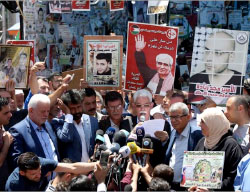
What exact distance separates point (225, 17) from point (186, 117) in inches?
159

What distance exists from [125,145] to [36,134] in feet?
2.92

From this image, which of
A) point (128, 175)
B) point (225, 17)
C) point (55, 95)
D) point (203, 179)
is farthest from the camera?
point (225, 17)

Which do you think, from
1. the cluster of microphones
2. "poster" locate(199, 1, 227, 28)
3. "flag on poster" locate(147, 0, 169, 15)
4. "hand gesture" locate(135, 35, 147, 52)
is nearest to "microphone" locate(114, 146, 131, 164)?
the cluster of microphones

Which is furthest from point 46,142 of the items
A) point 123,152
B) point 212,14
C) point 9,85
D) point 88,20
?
point 88,20

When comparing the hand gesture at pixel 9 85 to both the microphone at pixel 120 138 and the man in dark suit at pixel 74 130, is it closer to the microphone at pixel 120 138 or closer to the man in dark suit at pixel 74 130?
the man in dark suit at pixel 74 130

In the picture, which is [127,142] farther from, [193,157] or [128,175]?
[193,157]

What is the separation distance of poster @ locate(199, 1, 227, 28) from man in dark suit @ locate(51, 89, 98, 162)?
383cm

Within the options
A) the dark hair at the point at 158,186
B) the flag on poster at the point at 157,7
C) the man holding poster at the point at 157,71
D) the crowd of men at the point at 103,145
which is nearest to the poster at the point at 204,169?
the crowd of men at the point at 103,145

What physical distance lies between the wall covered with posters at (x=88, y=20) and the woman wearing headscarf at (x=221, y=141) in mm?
4148

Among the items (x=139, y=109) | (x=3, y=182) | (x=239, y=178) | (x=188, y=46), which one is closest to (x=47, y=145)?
(x=3, y=182)

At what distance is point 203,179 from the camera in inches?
172

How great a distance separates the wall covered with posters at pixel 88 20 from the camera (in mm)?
8648

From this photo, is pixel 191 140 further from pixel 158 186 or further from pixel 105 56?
pixel 105 56

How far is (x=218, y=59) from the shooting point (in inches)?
238
